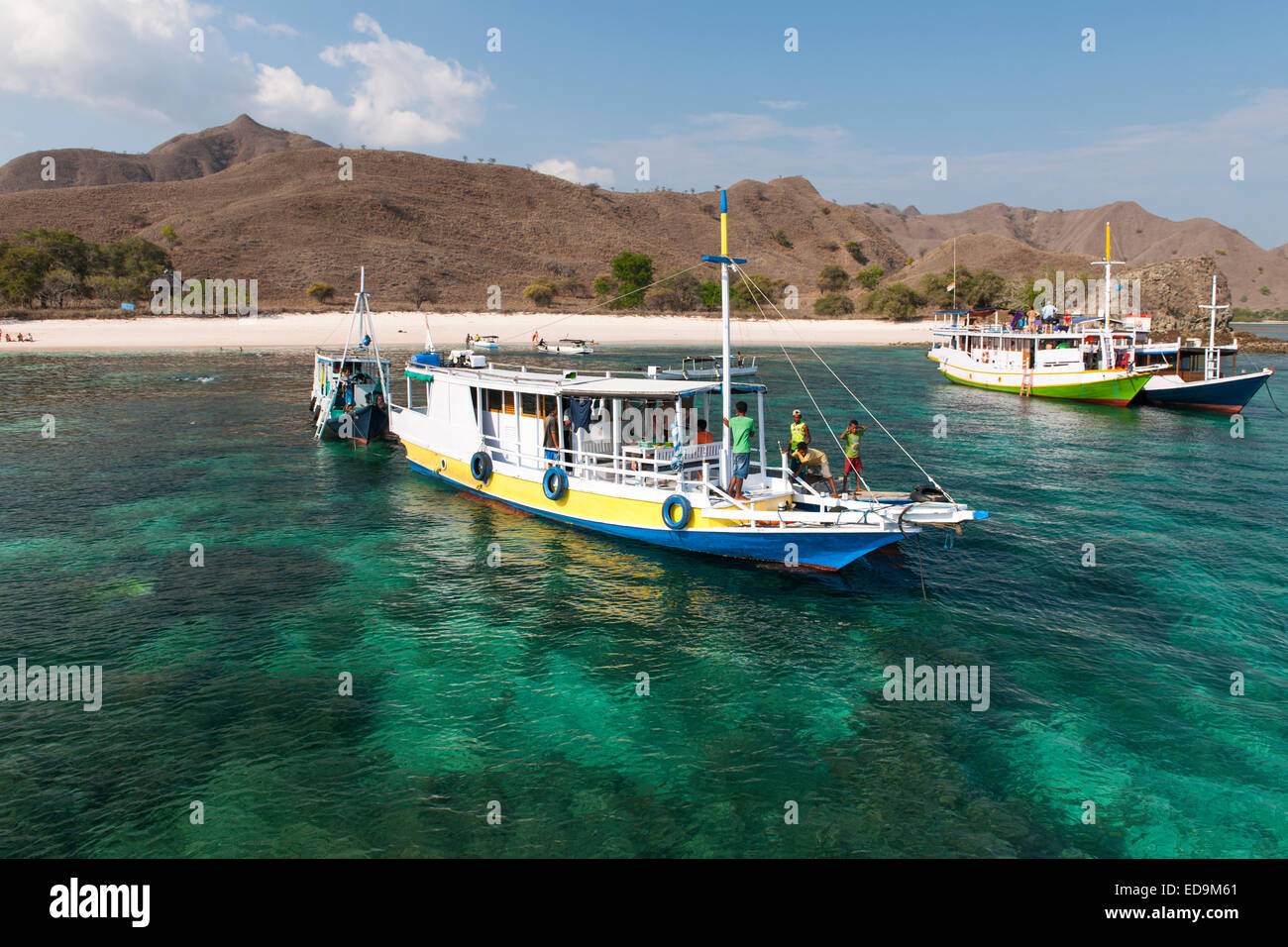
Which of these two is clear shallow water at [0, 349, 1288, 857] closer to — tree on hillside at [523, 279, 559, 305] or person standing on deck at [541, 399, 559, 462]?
person standing on deck at [541, 399, 559, 462]

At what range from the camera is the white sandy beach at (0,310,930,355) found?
73625 millimetres

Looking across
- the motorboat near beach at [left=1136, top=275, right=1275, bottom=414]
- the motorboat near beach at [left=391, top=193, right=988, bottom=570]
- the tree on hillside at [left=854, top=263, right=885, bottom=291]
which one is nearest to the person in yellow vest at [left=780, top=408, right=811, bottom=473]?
the motorboat near beach at [left=391, top=193, right=988, bottom=570]

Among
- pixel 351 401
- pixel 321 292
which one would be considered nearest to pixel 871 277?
pixel 321 292

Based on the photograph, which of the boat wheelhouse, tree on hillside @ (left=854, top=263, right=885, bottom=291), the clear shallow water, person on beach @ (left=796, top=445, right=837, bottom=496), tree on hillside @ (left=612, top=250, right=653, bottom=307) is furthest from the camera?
tree on hillside @ (left=854, top=263, right=885, bottom=291)

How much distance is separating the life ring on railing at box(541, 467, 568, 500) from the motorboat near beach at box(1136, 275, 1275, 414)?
141 ft

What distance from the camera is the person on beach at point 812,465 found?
20.1m

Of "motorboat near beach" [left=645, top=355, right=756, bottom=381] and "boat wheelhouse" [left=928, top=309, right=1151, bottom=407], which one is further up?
"boat wheelhouse" [left=928, top=309, right=1151, bottom=407]

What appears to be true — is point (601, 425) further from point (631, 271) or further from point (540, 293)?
point (631, 271)

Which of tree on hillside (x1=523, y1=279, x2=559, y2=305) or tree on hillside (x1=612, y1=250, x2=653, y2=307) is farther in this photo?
tree on hillside (x1=612, y1=250, x2=653, y2=307)

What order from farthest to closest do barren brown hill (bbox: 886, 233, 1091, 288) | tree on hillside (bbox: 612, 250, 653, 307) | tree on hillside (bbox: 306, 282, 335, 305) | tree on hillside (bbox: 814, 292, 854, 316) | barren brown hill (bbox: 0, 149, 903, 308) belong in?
barren brown hill (bbox: 886, 233, 1091, 288) < tree on hillside (bbox: 814, 292, 854, 316) < tree on hillside (bbox: 612, 250, 653, 307) < barren brown hill (bbox: 0, 149, 903, 308) < tree on hillside (bbox: 306, 282, 335, 305)

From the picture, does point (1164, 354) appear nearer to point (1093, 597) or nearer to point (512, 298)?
point (1093, 597)

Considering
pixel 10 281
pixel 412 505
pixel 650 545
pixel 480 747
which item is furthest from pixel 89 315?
pixel 480 747

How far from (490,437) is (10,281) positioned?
84968 mm
